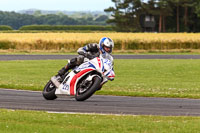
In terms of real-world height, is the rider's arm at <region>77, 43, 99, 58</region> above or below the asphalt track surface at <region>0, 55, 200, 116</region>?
above

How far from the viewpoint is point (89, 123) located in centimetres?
999

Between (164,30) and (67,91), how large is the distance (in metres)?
106

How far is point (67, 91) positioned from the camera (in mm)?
13516

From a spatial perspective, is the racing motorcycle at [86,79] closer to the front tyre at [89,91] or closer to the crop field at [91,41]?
the front tyre at [89,91]

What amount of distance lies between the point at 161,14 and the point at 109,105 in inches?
4076

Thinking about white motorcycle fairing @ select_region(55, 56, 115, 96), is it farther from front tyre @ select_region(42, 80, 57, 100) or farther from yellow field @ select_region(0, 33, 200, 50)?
yellow field @ select_region(0, 33, 200, 50)

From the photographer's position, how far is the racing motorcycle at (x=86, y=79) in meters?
12.9

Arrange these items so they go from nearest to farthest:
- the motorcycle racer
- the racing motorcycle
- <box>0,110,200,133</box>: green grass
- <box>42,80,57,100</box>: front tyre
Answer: <box>0,110,200,133</box>: green grass < the racing motorcycle < the motorcycle racer < <box>42,80,57,100</box>: front tyre

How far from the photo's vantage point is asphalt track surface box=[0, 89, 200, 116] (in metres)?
12.3

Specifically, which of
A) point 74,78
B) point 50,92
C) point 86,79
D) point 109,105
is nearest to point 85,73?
point 86,79

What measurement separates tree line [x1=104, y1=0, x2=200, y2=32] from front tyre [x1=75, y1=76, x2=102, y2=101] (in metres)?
96.5

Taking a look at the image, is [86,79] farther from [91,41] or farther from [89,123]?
[91,41]


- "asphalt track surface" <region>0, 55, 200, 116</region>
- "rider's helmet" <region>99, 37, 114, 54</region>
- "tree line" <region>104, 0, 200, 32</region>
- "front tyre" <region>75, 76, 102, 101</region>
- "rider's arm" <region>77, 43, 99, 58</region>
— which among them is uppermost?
"rider's helmet" <region>99, 37, 114, 54</region>

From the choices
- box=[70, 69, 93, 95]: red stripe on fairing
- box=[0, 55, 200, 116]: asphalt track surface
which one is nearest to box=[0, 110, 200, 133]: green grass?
box=[0, 55, 200, 116]: asphalt track surface
